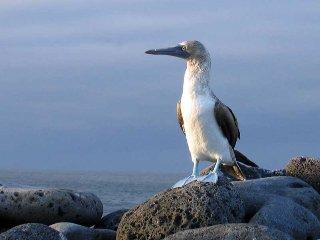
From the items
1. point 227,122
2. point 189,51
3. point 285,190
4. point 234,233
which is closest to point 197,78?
point 189,51

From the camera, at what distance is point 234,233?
1096 centimetres

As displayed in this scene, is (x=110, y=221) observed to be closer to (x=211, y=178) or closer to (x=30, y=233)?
(x=211, y=178)

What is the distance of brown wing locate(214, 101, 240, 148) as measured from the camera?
1435cm

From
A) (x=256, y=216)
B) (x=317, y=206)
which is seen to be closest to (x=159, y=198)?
(x=256, y=216)

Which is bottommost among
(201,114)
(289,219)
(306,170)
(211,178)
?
(306,170)

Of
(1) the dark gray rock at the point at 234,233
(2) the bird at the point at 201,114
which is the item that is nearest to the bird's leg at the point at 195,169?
(2) the bird at the point at 201,114

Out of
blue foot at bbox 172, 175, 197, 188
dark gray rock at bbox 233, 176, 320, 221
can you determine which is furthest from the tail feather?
blue foot at bbox 172, 175, 197, 188

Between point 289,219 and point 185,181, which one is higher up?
point 185,181

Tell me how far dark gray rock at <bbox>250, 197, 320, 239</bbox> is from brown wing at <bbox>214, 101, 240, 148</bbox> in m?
1.33

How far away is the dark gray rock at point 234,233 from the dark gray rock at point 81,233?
3478 millimetres

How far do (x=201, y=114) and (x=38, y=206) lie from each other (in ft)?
11.3

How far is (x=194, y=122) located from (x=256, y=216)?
1.64 m

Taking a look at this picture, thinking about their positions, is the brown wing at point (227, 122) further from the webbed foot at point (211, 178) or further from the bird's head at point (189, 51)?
the webbed foot at point (211, 178)

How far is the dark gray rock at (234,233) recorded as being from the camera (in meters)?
10.8
